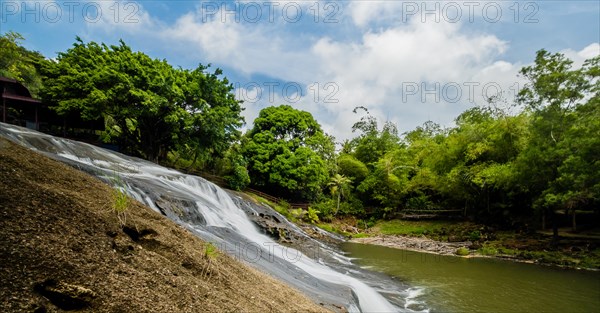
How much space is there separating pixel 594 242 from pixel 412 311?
16.6 meters

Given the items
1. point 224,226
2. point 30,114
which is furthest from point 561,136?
point 30,114

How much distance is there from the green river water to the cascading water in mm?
1590

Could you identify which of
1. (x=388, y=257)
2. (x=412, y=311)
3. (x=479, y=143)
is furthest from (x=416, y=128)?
(x=412, y=311)

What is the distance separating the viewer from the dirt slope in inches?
103

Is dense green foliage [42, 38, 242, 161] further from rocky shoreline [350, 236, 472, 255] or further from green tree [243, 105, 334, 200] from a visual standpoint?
rocky shoreline [350, 236, 472, 255]

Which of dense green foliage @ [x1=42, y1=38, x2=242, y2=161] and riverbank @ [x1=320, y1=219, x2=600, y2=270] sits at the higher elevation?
dense green foliage @ [x1=42, y1=38, x2=242, y2=161]

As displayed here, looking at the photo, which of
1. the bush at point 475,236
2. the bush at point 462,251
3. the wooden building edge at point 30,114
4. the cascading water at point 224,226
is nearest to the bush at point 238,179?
the cascading water at point 224,226

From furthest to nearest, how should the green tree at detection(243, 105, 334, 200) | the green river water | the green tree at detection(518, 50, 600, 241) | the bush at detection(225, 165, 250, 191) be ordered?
1. the green tree at detection(243, 105, 334, 200)
2. the bush at detection(225, 165, 250, 191)
3. the green tree at detection(518, 50, 600, 241)
4. the green river water

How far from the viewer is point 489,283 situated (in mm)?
12148

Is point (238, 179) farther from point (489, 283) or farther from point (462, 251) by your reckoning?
point (489, 283)

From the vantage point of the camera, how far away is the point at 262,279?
5949mm

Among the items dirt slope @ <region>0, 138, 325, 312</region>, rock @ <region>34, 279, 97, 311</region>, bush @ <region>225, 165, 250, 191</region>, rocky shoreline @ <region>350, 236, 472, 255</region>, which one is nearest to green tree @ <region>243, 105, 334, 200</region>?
bush @ <region>225, 165, 250, 191</region>

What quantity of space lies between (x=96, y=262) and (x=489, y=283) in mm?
14003

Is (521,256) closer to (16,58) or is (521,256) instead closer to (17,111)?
(17,111)
